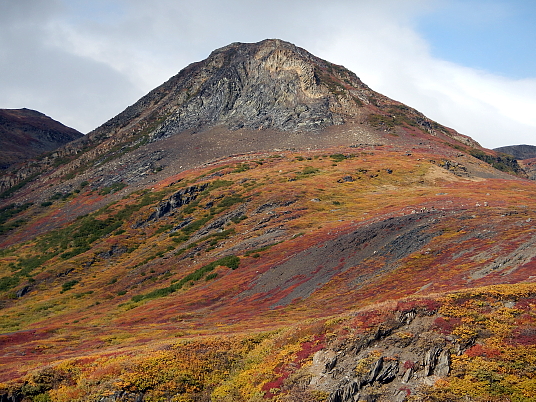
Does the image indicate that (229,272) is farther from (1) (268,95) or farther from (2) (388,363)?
(1) (268,95)

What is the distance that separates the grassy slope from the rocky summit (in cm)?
25

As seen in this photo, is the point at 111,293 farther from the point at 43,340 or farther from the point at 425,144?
the point at 425,144

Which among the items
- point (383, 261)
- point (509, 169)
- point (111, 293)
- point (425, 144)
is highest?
point (425, 144)

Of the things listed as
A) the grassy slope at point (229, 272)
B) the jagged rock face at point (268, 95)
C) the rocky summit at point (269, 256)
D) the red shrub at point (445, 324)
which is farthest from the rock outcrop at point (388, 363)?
the jagged rock face at point (268, 95)

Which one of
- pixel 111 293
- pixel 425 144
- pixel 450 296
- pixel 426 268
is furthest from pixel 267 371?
pixel 425 144

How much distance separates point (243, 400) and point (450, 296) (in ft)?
44.6

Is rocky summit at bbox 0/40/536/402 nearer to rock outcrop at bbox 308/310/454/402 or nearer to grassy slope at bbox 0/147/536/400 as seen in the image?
rock outcrop at bbox 308/310/454/402

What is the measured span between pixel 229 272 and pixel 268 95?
381ft

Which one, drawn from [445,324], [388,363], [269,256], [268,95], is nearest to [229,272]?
[269,256]

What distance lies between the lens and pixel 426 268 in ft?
146

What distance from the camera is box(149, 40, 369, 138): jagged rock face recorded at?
6211 inches

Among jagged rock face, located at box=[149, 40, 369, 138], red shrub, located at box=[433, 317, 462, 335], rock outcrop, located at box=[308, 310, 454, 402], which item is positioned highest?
jagged rock face, located at box=[149, 40, 369, 138]

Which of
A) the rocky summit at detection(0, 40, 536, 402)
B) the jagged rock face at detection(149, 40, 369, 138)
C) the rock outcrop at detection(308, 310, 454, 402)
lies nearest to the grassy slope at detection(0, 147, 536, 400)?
the rocky summit at detection(0, 40, 536, 402)

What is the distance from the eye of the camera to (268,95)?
164 metres
